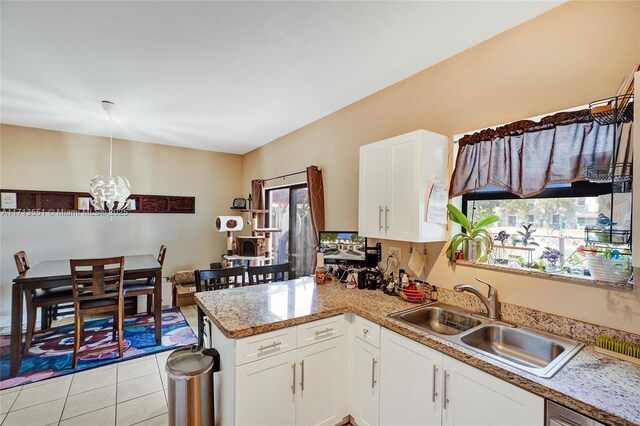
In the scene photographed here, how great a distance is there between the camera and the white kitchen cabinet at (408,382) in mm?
1473

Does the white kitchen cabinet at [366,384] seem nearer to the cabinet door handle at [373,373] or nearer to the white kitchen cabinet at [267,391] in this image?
the cabinet door handle at [373,373]

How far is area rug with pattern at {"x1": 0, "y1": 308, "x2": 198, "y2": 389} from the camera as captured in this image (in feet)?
8.77

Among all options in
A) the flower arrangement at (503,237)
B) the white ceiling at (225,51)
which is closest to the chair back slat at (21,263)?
the white ceiling at (225,51)

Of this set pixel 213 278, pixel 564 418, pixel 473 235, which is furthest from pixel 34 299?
pixel 564 418

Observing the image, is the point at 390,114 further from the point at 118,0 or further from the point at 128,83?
the point at 128,83

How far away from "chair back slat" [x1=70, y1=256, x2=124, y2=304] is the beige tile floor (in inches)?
27.5

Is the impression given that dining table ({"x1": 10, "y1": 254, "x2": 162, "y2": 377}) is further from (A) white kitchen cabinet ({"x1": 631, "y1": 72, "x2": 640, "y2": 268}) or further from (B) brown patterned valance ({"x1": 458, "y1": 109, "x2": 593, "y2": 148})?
(A) white kitchen cabinet ({"x1": 631, "y1": 72, "x2": 640, "y2": 268})

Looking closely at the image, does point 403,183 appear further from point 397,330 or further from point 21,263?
point 21,263

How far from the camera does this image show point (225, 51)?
6.74ft

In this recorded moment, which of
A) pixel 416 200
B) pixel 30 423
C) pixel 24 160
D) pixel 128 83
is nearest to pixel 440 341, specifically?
pixel 416 200

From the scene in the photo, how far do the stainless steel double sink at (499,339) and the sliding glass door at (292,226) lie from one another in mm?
1799

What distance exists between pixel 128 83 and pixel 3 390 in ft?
9.22

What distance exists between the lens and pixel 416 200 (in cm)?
196

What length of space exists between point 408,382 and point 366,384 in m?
0.37
